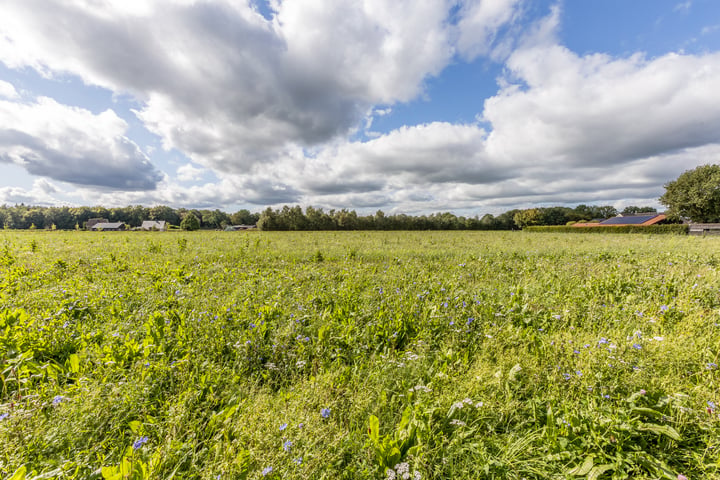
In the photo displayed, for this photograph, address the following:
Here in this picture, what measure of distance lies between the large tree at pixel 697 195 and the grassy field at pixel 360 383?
68.3 metres

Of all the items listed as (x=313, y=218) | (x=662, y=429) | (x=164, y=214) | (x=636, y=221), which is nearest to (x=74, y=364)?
(x=662, y=429)

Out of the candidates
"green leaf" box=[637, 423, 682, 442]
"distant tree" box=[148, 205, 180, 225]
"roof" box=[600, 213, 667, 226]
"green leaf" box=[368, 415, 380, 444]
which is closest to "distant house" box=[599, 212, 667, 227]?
"roof" box=[600, 213, 667, 226]

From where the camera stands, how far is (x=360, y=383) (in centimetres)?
344

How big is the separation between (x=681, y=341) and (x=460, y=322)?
3.02 metres

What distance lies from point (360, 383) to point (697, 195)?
77.9 metres

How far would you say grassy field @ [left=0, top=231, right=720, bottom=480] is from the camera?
2188 millimetres

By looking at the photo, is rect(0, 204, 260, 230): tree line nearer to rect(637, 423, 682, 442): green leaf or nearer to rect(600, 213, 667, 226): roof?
rect(637, 423, 682, 442): green leaf

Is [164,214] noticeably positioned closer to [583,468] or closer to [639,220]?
[583,468]

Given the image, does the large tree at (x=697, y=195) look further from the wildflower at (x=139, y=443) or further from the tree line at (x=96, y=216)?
the tree line at (x=96, y=216)

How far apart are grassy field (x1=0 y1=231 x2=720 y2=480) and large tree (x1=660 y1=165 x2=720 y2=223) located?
224 ft

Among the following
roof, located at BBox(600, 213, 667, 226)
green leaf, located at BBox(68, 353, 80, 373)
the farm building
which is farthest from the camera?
roof, located at BBox(600, 213, 667, 226)

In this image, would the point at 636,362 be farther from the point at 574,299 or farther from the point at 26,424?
the point at 26,424

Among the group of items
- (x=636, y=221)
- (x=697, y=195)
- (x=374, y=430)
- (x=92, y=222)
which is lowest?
(x=374, y=430)

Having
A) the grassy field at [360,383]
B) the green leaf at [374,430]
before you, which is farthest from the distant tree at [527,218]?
the green leaf at [374,430]
